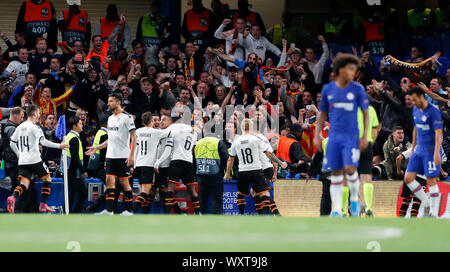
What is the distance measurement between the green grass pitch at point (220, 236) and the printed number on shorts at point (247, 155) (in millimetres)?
5091

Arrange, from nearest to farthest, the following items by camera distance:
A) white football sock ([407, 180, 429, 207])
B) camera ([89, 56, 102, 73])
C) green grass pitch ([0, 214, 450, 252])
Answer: green grass pitch ([0, 214, 450, 252]), white football sock ([407, 180, 429, 207]), camera ([89, 56, 102, 73])

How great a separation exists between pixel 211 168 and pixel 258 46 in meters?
5.76

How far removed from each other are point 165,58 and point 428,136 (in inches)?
363

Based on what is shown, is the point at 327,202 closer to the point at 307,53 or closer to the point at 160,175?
the point at 160,175

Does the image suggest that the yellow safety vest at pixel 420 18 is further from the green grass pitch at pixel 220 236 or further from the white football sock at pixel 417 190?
the green grass pitch at pixel 220 236

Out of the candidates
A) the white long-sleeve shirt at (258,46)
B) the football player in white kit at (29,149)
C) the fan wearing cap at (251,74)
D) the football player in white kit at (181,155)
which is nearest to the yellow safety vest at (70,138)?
the football player in white kit at (29,149)

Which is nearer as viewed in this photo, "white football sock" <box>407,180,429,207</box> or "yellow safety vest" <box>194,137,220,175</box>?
"white football sock" <box>407,180,429,207</box>

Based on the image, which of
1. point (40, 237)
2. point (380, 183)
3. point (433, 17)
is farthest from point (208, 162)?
point (433, 17)

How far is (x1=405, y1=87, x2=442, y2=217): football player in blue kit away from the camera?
1378 centimetres

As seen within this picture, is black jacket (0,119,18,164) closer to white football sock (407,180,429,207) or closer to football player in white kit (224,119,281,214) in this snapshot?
football player in white kit (224,119,281,214)

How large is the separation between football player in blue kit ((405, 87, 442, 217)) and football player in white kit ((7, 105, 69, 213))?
6.51m

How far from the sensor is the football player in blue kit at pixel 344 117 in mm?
11430

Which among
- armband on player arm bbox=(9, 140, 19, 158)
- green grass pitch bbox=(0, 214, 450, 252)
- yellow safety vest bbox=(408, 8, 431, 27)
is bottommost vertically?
green grass pitch bbox=(0, 214, 450, 252)

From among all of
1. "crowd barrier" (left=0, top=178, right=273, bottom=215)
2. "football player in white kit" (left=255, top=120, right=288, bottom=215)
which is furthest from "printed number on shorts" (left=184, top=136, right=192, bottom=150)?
"crowd barrier" (left=0, top=178, right=273, bottom=215)
